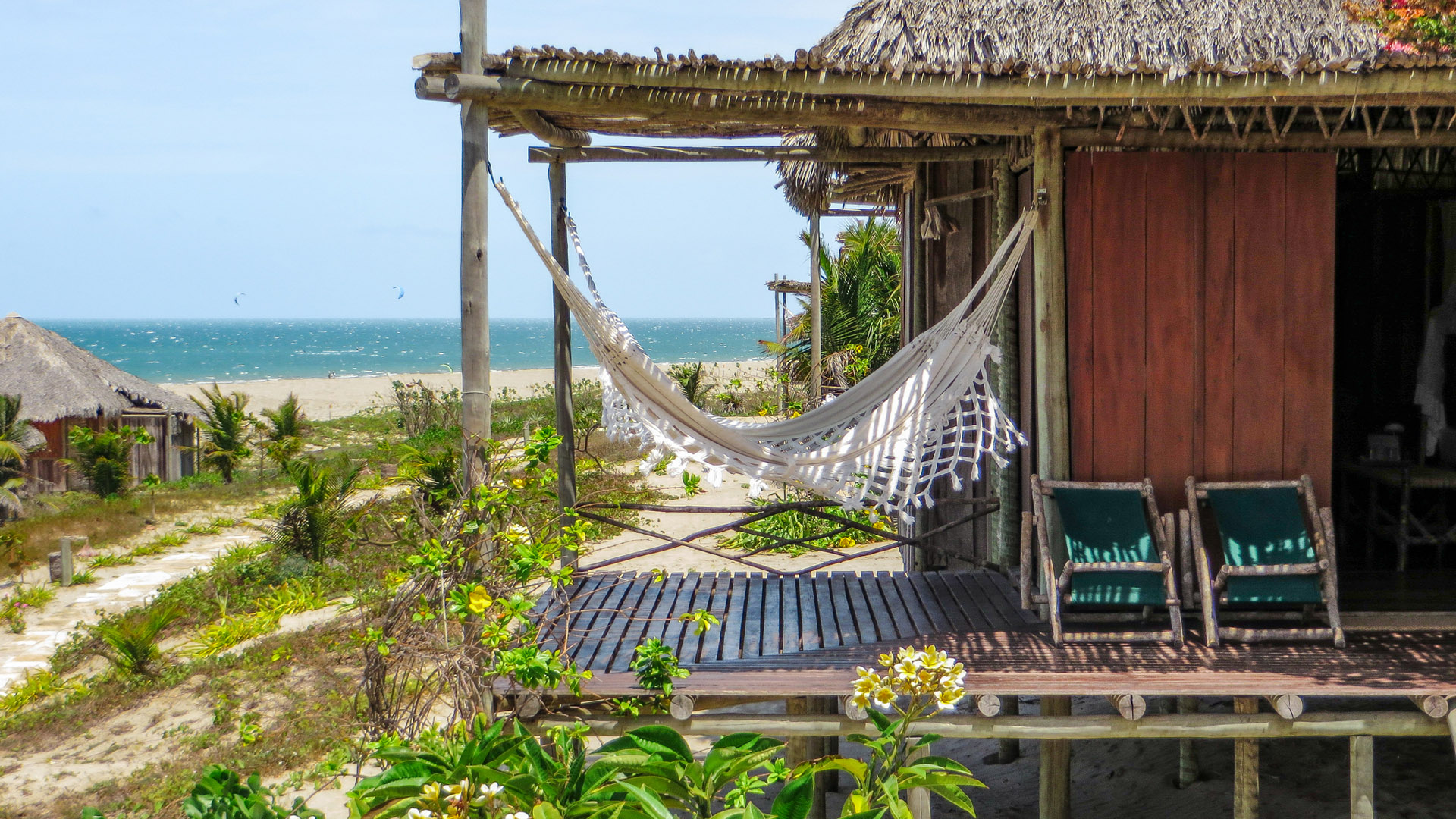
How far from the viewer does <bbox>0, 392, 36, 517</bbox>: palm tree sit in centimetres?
982

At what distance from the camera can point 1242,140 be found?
3115 millimetres

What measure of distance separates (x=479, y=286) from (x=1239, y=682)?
227cm

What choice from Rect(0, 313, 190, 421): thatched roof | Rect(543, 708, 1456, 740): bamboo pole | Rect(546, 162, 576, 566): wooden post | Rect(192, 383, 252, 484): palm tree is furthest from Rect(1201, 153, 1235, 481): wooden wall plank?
Rect(0, 313, 190, 421): thatched roof

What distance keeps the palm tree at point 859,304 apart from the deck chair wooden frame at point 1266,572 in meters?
5.89

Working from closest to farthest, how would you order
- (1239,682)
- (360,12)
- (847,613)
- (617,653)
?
1. (1239,682)
2. (617,653)
3. (847,613)
4. (360,12)

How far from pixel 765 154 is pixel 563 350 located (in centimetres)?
112

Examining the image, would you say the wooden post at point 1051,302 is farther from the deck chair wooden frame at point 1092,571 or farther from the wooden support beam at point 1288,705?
the wooden support beam at point 1288,705

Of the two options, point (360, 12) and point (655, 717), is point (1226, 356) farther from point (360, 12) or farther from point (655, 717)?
point (360, 12)

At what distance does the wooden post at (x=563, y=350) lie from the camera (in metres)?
3.69

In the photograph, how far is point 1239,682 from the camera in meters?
2.65

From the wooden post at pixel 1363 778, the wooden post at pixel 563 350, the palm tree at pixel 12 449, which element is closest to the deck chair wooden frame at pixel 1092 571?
the wooden post at pixel 1363 778

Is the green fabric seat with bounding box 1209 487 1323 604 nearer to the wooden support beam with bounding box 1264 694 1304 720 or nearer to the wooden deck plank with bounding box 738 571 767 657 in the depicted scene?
the wooden support beam with bounding box 1264 694 1304 720

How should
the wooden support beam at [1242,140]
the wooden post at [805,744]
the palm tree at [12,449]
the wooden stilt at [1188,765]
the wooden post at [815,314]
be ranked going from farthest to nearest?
the palm tree at [12,449] < the wooden post at [815,314] < the wooden stilt at [1188,765] < the wooden post at [805,744] < the wooden support beam at [1242,140]

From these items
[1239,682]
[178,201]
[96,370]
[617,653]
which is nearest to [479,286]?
[617,653]
